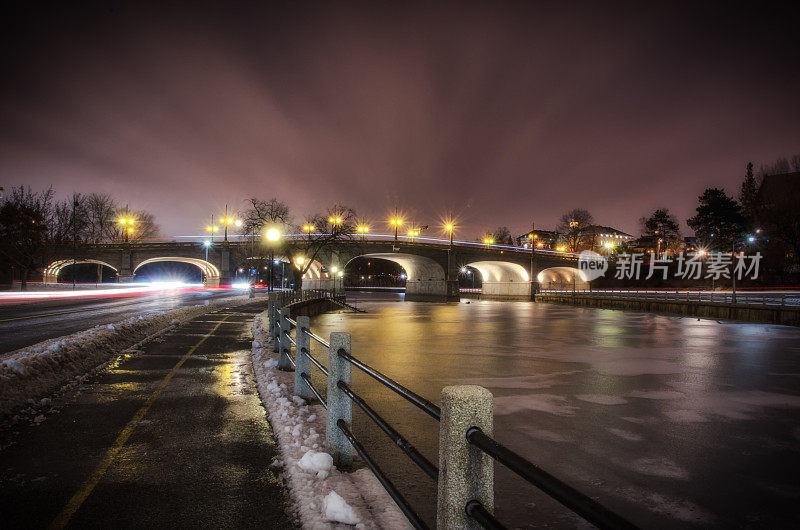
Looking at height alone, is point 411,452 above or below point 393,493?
above

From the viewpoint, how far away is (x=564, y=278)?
10700 centimetres

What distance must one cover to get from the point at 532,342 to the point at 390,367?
27.4ft

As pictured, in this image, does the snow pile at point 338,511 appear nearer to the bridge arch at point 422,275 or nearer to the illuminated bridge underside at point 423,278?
the bridge arch at point 422,275

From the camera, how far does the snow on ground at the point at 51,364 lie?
6.37 metres

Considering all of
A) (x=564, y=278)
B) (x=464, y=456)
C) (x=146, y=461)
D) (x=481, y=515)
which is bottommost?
(x=146, y=461)

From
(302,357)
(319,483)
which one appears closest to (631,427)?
(319,483)

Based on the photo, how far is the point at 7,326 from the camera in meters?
15.1

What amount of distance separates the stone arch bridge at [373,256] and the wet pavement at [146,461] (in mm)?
50920

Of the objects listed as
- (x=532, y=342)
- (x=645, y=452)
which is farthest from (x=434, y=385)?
(x=532, y=342)

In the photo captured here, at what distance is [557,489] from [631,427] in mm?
6115

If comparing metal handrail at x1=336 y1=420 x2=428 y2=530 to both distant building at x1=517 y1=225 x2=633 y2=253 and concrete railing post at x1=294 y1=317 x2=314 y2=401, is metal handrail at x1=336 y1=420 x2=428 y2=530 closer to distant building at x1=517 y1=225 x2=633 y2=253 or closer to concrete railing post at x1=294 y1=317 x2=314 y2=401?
concrete railing post at x1=294 y1=317 x2=314 y2=401

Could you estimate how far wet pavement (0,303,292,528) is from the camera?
3598mm

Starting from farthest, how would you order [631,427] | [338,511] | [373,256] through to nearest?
[373,256] < [631,427] < [338,511]

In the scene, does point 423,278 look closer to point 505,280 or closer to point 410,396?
point 505,280
